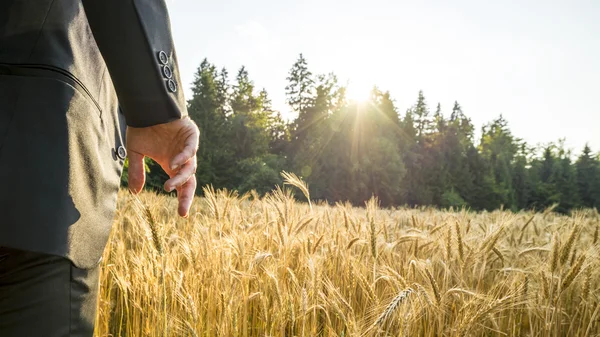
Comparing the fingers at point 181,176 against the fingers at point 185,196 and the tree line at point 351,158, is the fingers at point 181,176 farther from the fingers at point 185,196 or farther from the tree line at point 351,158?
the tree line at point 351,158

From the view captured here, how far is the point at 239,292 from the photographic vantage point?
172 centimetres

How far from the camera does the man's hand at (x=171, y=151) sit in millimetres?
1007

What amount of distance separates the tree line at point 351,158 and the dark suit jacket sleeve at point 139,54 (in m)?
23.5

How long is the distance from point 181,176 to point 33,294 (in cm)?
43

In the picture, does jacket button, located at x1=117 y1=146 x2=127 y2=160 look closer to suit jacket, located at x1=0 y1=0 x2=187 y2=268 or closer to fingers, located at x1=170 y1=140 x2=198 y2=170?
suit jacket, located at x1=0 y1=0 x2=187 y2=268

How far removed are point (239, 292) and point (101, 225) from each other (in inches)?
40.6

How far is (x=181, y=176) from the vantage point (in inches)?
39.8

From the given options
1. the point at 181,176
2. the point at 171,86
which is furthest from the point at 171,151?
the point at 171,86

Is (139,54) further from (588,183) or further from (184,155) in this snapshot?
(588,183)

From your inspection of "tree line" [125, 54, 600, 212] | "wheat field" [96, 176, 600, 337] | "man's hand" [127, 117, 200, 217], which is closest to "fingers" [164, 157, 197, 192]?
"man's hand" [127, 117, 200, 217]

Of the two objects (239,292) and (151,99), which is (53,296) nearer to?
(151,99)

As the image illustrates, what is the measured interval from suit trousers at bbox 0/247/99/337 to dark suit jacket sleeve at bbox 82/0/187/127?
0.39 metres

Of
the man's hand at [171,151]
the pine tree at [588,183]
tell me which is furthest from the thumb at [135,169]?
the pine tree at [588,183]

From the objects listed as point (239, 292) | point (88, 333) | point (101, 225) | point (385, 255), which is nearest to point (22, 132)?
point (101, 225)
